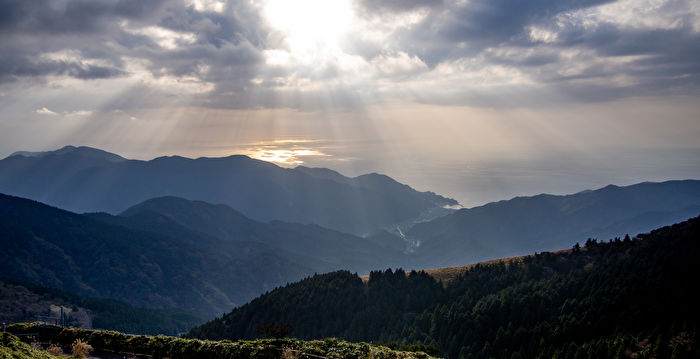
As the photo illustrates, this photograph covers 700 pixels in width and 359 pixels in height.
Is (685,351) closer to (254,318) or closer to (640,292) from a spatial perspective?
(640,292)

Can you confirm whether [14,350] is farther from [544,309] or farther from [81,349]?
[544,309]

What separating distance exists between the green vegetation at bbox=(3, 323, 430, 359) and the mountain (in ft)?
62.5

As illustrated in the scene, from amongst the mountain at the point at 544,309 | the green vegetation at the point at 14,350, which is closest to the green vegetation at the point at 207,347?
the green vegetation at the point at 14,350

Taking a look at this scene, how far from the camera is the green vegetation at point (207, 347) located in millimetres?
42156

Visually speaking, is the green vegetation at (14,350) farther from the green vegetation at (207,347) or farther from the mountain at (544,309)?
the mountain at (544,309)

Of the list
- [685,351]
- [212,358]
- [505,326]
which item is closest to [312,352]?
[212,358]

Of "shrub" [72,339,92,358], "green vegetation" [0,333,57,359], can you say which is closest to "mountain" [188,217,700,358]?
"shrub" [72,339,92,358]

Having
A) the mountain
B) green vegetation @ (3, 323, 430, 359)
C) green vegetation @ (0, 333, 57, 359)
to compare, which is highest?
green vegetation @ (0, 333, 57, 359)

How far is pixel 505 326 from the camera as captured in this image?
412ft

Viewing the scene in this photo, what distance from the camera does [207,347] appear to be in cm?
4472

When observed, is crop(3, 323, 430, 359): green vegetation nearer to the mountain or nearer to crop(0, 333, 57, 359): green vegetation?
crop(0, 333, 57, 359): green vegetation

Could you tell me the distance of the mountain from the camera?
95.1 metres

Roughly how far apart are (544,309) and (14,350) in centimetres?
12029

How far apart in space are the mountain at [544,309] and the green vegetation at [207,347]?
19041 millimetres
